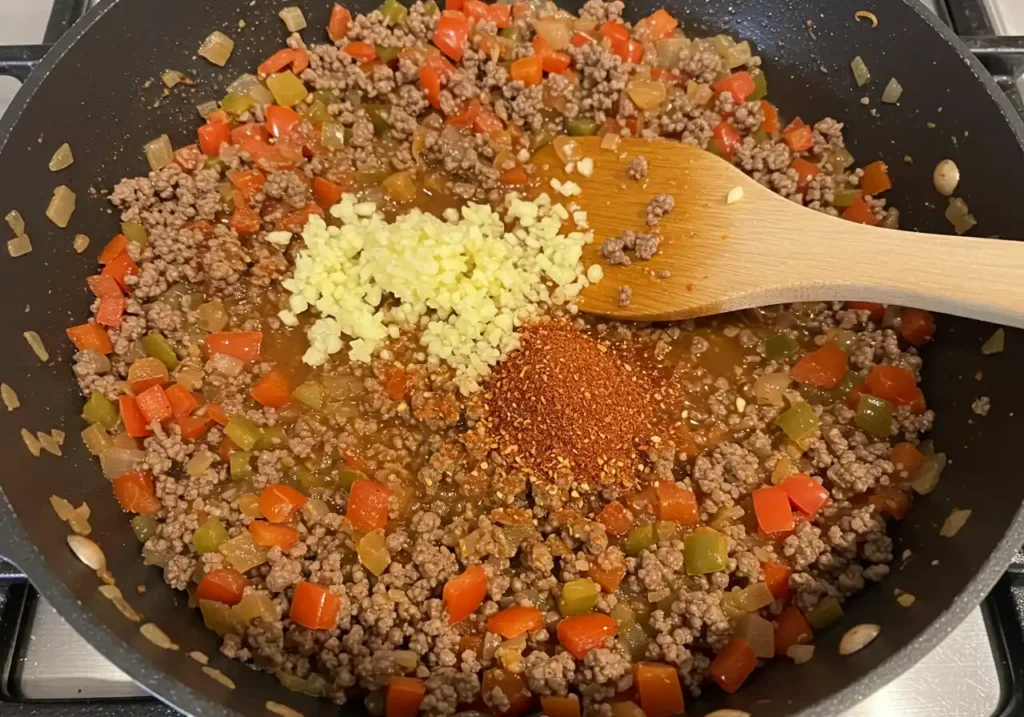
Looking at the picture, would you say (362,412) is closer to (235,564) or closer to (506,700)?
(235,564)

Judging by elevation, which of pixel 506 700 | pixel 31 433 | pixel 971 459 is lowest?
pixel 506 700

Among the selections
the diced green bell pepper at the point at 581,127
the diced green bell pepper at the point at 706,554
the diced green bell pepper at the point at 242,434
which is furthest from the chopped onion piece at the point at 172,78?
the diced green bell pepper at the point at 706,554

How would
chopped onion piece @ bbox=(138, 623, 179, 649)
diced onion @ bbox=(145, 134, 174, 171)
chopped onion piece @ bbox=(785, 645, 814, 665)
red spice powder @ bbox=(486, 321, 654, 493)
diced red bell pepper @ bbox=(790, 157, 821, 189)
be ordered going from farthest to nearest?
diced red bell pepper @ bbox=(790, 157, 821, 189) → diced onion @ bbox=(145, 134, 174, 171) → red spice powder @ bbox=(486, 321, 654, 493) → chopped onion piece @ bbox=(785, 645, 814, 665) → chopped onion piece @ bbox=(138, 623, 179, 649)

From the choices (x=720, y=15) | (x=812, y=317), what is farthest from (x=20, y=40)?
(x=812, y=317)

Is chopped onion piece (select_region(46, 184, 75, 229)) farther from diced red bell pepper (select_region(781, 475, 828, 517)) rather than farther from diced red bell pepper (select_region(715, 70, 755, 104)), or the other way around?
diced red bell pepper (select_region(781, 475, 828, 517))

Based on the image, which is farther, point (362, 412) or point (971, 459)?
point (362, 412)

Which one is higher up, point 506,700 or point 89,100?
point 89,100

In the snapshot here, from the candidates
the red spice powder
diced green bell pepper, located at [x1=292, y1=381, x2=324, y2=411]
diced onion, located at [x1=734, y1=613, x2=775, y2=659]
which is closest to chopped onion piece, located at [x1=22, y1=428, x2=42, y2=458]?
diced green bell pepper, located at [x1=292, y1=381, x2=324, y2=411]
